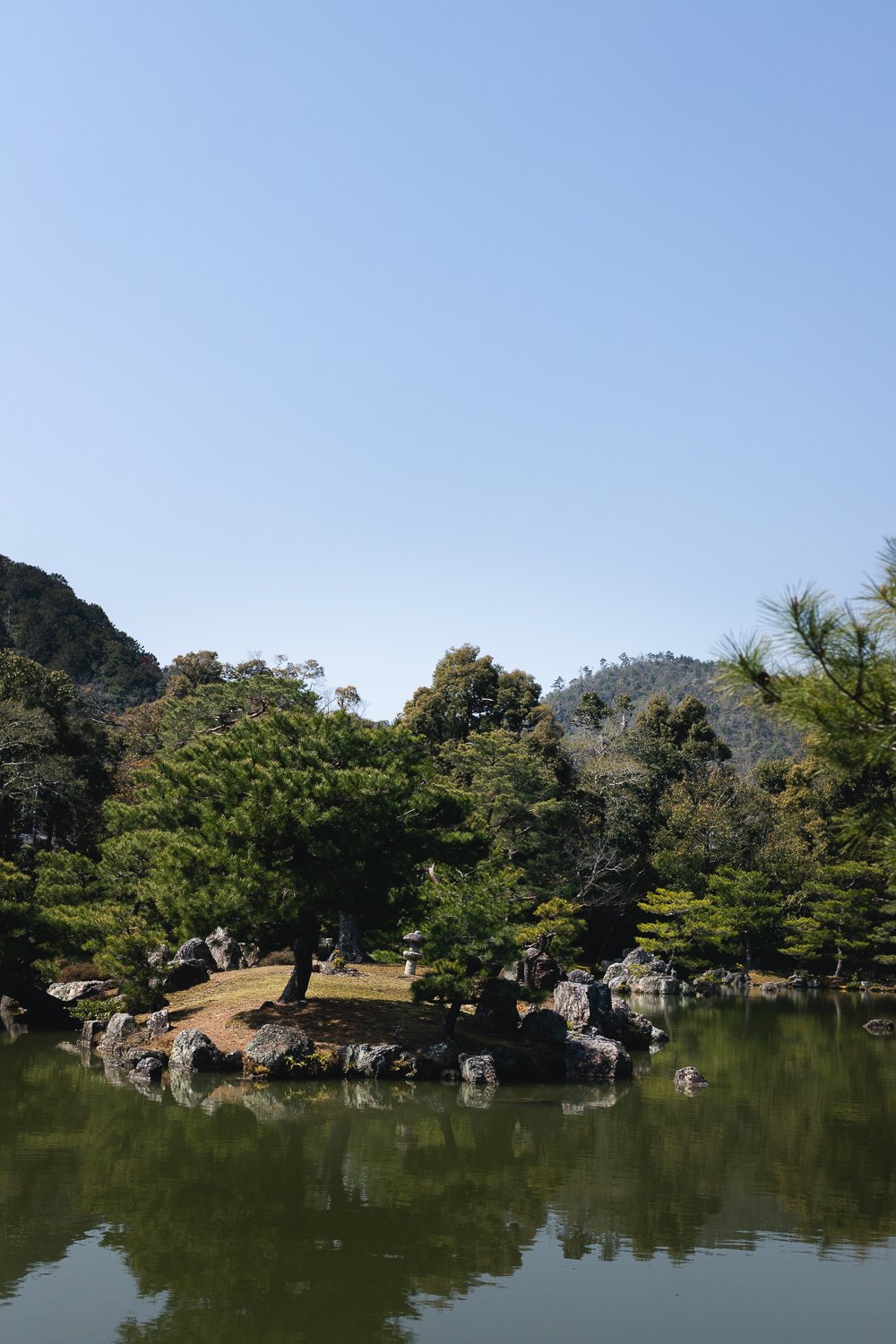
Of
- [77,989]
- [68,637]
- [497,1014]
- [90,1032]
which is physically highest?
[68,637]

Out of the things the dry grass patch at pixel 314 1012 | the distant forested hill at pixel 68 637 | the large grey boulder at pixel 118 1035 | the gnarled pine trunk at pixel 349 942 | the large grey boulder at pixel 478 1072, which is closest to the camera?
the large grey boulder at pixel 478 1072

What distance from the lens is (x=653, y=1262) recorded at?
29.2 feet

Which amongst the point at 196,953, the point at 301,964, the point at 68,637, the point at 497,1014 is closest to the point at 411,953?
the point at 196,953

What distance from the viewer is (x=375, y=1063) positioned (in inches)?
677

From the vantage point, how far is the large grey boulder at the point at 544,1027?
19.1 metres

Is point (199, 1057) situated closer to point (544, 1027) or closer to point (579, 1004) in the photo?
point (544, 1027)

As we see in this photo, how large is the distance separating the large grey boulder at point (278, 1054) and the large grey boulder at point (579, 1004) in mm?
5591

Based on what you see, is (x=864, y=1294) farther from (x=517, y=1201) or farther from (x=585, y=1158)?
(x=585, y=1158)

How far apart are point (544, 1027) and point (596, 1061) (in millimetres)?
1331

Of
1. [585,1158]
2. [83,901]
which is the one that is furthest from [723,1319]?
[83,901]

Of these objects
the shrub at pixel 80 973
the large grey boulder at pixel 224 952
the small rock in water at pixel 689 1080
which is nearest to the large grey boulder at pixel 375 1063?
the small rock in water at pixel 689 1080

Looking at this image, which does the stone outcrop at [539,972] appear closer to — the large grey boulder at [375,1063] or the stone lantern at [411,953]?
the stone lantern at [411,953]

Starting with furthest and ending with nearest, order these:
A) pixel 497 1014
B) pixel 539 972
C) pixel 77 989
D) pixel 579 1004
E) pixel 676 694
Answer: pixel 676 694 < pixel 539 972 < pixel 77 989 < pixel 579 1004 < pixel 497 1014

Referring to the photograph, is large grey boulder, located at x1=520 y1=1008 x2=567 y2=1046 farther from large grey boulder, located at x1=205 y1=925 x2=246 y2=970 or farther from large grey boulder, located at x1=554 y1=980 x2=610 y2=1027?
large grey boulder, located at x1=205 y1=925 x2=246 y2=970
